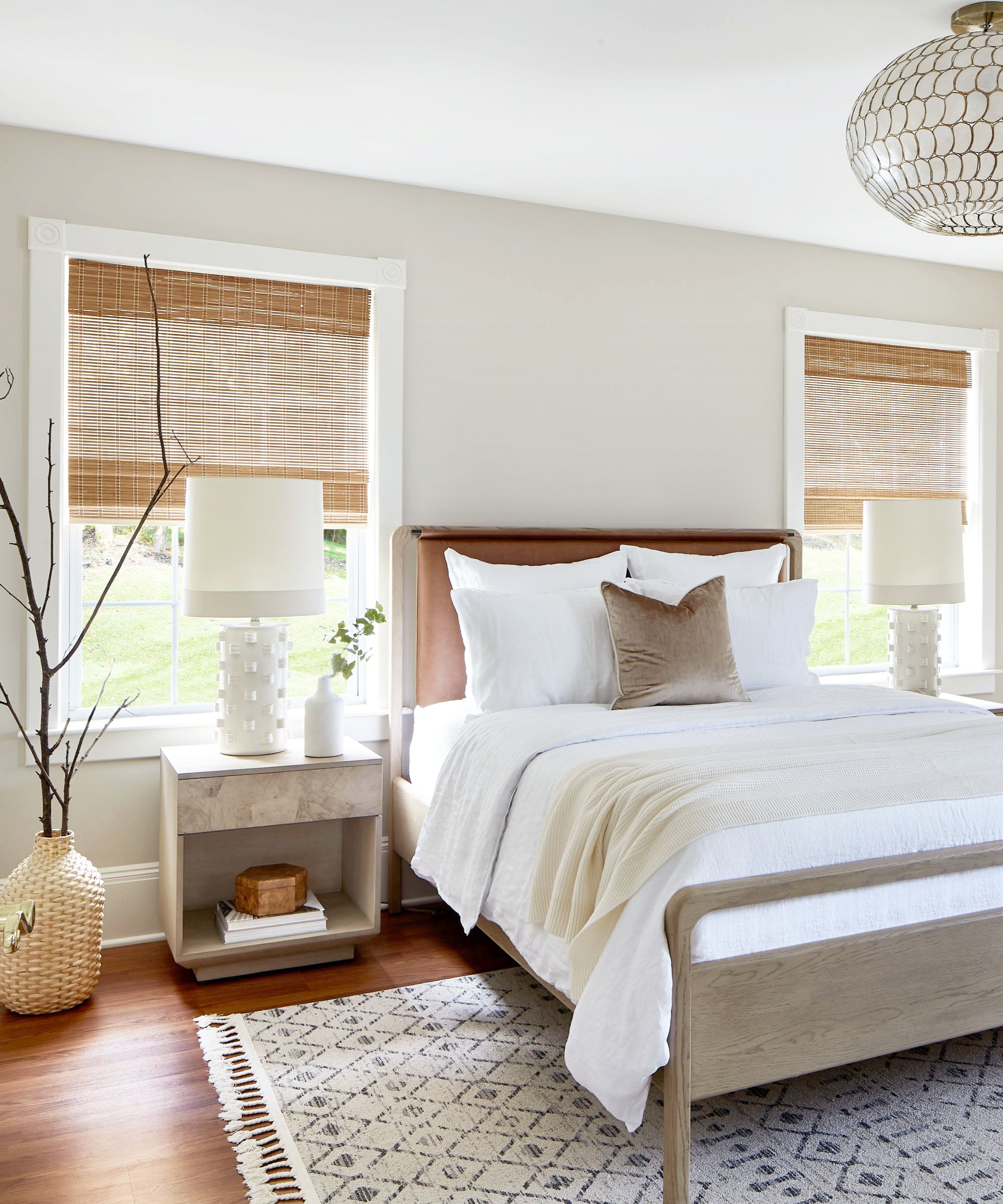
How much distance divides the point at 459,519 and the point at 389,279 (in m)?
0.91

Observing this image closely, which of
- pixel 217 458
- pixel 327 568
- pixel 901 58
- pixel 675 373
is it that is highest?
pixel 901 58

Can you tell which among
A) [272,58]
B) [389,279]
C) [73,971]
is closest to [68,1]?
[272,58]

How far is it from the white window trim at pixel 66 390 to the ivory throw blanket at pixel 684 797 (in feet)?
5.08

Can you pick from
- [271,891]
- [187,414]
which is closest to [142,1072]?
[271,891]

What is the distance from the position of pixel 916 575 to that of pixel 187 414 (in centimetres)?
290

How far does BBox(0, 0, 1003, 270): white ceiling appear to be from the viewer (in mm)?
2463

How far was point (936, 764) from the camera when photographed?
2.21 meters

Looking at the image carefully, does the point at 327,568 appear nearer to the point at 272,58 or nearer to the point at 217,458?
the point at 217,458

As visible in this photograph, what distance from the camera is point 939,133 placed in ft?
7.06

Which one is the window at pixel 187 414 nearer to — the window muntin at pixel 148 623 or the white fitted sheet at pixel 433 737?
the window muntin at pixel 148 623

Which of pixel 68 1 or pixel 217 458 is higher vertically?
pixel 68 1

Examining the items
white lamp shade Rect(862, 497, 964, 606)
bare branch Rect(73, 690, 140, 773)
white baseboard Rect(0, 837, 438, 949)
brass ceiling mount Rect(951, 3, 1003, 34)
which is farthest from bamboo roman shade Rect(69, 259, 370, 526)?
white lamp shade Rect(862, 497, 964, 606)

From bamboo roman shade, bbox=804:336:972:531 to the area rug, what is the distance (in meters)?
2.56

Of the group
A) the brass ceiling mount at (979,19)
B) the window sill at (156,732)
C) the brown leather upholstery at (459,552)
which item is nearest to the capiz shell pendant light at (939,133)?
the brass ceiling mount at (979,19)
